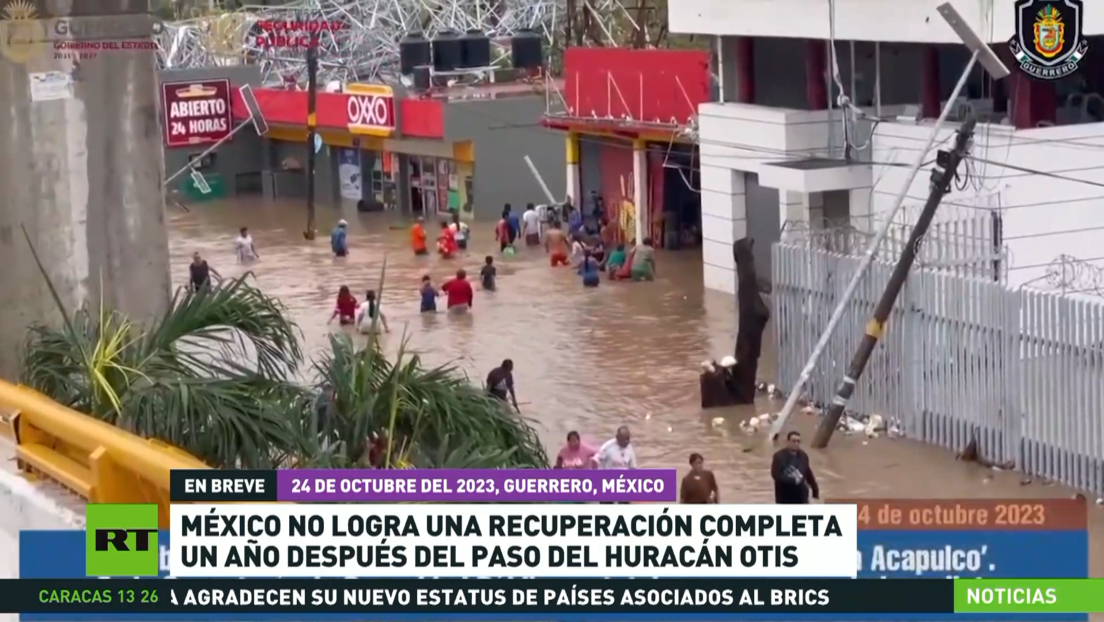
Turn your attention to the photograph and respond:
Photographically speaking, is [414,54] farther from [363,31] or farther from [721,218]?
[721,218]

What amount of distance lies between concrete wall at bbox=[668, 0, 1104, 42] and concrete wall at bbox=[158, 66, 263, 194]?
2288cm

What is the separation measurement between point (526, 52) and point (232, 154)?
32.1ft

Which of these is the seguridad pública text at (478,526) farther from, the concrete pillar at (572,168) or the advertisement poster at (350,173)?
the advertisement poster at (350,173)

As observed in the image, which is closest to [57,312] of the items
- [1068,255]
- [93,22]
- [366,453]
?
[93,22]

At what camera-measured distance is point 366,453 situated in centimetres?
855

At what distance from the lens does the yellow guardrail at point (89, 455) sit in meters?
6.72

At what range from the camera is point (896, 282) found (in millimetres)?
19516

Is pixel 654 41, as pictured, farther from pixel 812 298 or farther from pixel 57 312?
pixel 57 312

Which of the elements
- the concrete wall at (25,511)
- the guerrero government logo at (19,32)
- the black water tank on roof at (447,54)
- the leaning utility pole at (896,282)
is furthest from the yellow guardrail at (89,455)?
the black water tank on roof at (447,54)

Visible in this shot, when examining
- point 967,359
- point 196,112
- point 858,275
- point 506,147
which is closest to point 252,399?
point 967,359

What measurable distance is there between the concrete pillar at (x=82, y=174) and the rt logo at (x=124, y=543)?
577cm

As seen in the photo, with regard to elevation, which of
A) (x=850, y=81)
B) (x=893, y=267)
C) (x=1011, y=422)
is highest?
(x=850, y=81)

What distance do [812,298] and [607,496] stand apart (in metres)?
14.7

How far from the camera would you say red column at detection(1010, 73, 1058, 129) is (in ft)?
84.4
